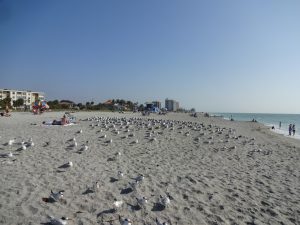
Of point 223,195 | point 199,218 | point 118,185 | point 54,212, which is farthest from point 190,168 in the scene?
point 54,212

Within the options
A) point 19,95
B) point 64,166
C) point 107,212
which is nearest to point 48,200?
point 107,212

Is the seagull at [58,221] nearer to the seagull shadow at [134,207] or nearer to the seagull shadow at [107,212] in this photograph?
the seagull shadow at [107,212]

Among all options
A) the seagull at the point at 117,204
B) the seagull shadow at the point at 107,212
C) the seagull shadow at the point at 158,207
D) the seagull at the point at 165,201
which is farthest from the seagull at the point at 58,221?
the seagull at the point at 165,201

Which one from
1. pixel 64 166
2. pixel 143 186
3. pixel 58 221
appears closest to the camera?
pixel 58 221

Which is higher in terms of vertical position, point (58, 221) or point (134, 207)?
point (58, 221)

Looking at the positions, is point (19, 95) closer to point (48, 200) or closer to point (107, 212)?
point (48, 200)

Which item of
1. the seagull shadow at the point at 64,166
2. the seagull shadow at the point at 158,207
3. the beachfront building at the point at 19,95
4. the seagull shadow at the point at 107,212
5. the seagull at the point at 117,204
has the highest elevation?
the beachfront building at the point at 19,95

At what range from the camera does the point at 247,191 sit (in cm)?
811

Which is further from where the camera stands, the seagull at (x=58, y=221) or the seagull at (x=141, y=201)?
the seagull at (x=141, y=201)

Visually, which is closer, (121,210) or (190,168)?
(121,210)

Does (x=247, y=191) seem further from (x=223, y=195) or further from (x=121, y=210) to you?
(x=121, y=210)

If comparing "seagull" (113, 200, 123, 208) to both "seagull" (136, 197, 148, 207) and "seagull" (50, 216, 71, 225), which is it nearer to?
"seagull" (136, 197, 148, 207)

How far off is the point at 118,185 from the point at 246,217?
3.39 m

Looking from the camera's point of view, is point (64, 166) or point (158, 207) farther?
point (64, 166)
